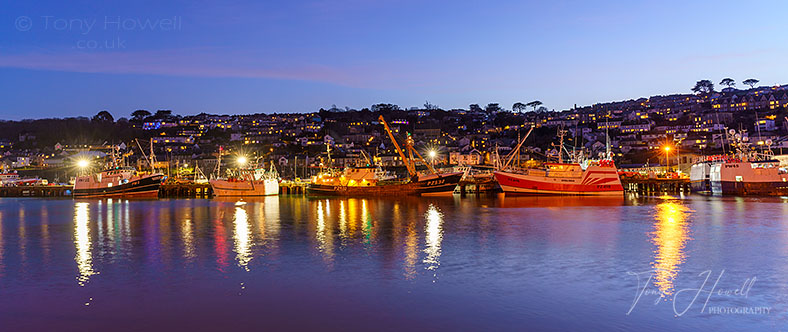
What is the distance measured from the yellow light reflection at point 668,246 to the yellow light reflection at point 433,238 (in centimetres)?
668

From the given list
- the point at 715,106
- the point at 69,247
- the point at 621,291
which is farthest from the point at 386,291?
the point at 715,106

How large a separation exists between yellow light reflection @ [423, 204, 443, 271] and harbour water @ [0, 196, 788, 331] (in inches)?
4.8

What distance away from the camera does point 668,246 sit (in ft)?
76.0

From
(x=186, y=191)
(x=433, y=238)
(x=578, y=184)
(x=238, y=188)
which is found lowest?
(x=433, y=238)

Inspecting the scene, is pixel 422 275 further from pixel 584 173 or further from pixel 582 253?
pixel 584 173

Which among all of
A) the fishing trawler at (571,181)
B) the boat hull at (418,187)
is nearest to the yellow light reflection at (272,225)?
the boat hull at (418,187)

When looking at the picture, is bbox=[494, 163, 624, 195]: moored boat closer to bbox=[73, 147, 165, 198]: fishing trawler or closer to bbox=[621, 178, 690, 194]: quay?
bbox=[621, 178, 690, 194]: quay

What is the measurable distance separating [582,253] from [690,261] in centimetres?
354

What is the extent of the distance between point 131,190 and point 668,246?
229 ft

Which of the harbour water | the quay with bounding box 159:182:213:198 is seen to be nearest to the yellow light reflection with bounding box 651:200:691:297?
the harbour water

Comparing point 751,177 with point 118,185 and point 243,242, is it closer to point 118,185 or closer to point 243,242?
point 243,242

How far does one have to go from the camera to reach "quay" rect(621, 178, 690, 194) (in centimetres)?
7850

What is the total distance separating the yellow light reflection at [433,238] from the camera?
20062mm

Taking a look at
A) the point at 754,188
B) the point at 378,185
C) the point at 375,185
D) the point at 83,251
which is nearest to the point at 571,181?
the point at 754,188
